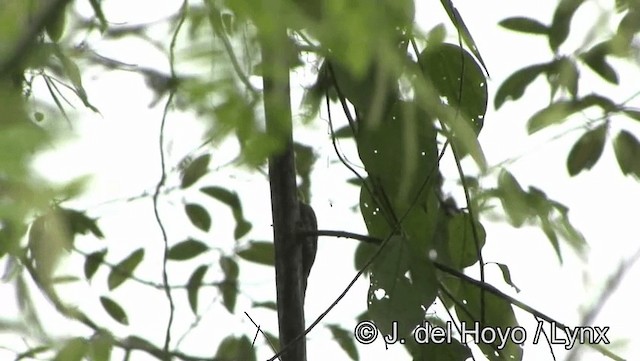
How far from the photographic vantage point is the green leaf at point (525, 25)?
830 mm

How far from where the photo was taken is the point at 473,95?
653 millimetres

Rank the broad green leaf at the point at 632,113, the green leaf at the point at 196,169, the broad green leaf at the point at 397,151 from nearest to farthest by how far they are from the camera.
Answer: the broad green leaf at the point at 397,151, the broad green leaf at the point at 632,113, the green leaf at the point at 196,169

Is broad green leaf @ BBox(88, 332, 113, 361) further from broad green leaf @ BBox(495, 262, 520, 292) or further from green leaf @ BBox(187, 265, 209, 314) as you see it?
green leaf @ BBox(187, 265, 209, 314)

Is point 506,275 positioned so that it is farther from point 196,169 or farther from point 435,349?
point 196,169

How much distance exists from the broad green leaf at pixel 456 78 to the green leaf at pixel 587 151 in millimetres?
209

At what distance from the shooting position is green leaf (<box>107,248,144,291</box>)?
0.94m

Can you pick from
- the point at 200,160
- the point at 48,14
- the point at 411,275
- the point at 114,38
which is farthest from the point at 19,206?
the point at 200,160

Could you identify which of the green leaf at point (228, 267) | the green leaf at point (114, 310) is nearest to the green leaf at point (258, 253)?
the green leaf at point (228, 267)

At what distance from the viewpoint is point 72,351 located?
423 millimetres

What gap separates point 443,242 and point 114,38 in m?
0.34

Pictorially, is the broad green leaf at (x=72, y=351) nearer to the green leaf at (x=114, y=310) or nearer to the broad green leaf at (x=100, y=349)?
the broad green leaf at (x=100, y=349)

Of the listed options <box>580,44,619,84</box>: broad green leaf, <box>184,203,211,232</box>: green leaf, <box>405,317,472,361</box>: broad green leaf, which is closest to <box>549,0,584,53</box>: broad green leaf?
<box>580,44,619,84</box>: broad green leaf

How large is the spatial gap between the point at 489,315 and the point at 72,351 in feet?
1.29

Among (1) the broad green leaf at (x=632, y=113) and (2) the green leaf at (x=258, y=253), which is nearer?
(1) the broad green leaf at (x=632, y=113)
